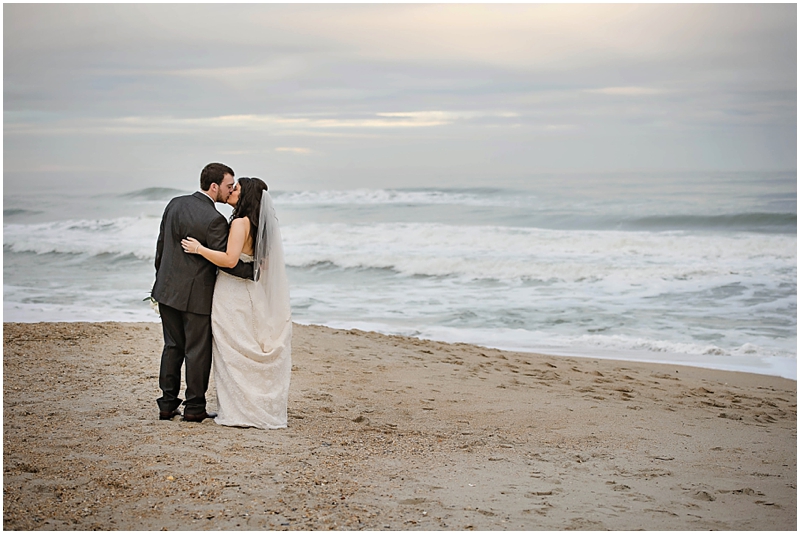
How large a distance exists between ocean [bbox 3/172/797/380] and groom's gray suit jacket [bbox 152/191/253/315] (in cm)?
563

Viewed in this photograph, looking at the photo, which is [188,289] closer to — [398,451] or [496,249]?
[398,451]

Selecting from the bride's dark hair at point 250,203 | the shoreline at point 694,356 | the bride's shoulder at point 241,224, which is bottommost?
the shoreline at point 694,356

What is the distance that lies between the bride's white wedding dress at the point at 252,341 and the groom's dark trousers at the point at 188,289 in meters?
0.08

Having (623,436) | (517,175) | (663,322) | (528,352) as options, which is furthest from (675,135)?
(623,436)

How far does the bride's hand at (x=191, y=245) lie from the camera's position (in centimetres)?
455

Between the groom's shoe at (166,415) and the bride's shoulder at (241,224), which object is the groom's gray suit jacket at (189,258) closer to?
the bride's shoulder at (241,224)

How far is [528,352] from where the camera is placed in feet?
29.8

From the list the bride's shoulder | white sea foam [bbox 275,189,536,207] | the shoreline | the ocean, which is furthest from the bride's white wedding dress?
white sea foam [bbox 275,189,536,207]

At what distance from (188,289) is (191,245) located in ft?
0.90

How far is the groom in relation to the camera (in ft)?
15.1

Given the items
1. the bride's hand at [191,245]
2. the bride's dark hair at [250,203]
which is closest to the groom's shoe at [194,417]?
the bride's hand at [191,245]

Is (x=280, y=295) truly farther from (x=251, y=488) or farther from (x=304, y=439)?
(x=251, y=488)

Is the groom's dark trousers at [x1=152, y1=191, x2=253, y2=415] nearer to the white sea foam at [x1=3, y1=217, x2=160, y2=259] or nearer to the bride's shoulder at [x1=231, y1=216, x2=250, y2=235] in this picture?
the bride's shoulder at [x1=231, y1=216, x2=250, y2=235]

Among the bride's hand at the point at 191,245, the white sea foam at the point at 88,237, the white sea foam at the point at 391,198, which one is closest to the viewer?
the bride's hand at the point at 191,245
